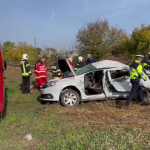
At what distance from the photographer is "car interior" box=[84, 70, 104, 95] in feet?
24.6

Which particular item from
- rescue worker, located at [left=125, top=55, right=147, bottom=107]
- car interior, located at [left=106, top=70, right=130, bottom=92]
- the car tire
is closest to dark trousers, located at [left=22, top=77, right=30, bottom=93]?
the car tire

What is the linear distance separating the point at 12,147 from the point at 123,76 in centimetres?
491

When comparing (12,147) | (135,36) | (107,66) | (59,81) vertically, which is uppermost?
(135,36)

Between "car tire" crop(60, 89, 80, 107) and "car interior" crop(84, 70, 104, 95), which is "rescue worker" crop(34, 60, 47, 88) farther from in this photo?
"car tire" crop(60, 89, 80, 107)

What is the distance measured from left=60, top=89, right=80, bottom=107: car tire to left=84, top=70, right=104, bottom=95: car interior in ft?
1.48

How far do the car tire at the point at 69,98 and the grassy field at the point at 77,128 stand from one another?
200 mm

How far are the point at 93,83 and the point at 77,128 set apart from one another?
3.36 m

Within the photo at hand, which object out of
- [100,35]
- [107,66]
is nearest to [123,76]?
[107,66]

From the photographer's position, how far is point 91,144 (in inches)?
153

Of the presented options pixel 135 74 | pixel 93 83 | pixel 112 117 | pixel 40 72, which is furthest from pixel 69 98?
pixel 40 72

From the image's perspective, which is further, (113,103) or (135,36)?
(135,36)

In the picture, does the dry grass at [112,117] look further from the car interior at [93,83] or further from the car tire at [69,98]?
the car interior at [93,83]

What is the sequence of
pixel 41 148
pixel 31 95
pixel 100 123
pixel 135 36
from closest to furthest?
1. pixel 41 148
2. pixel 100 123
3. pixel 31 95
4. pixel 135 36

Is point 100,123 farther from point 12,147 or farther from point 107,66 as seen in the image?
point 107,66
